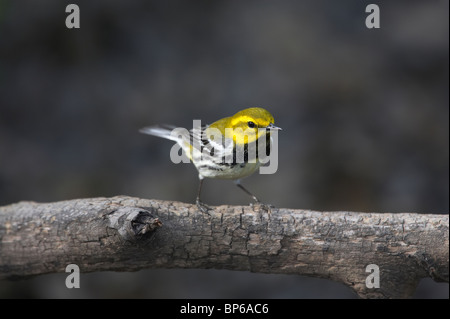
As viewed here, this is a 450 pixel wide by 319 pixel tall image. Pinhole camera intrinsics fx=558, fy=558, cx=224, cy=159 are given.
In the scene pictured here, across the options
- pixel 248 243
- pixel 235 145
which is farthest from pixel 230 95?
pixel 248 243

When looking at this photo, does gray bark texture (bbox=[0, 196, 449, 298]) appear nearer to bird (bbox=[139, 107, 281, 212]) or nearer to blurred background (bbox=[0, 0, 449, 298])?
bird (bbox=[139, 107, 281, 212])

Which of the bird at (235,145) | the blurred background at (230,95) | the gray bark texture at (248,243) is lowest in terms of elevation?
the gray bark texture at (248,243)

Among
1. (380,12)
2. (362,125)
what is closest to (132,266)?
(362,125)

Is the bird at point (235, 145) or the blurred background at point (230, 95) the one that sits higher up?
the blurred background at point (230, 95)

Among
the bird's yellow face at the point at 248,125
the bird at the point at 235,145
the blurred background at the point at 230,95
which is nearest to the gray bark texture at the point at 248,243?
the bird at the point at 235,145

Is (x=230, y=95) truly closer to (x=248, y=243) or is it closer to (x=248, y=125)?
(x=248, y=125)

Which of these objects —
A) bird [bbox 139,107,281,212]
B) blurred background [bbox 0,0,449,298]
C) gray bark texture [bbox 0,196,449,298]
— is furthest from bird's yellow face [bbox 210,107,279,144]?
blurred background [bbox 0,0,449,298]

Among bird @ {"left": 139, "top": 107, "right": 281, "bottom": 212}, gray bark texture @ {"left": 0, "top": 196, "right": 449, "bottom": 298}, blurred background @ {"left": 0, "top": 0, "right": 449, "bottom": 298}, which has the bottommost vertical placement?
gray bark texture @ {"left": 0, "top": 196, "right": 449, "bottom": 298}

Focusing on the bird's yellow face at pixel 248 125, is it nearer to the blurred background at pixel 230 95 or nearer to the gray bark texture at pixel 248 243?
the gray bark texture at pixel 248 243
